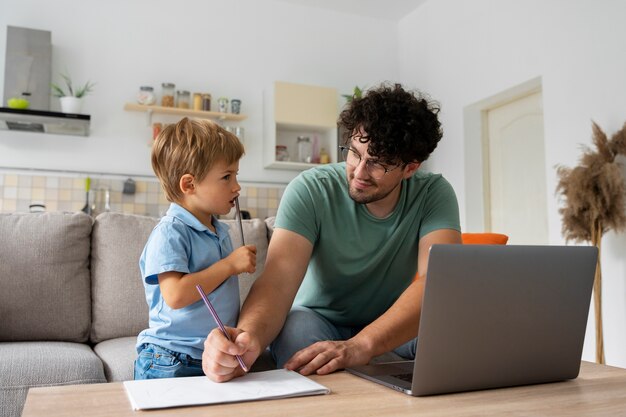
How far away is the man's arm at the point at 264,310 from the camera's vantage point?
36.8 inches

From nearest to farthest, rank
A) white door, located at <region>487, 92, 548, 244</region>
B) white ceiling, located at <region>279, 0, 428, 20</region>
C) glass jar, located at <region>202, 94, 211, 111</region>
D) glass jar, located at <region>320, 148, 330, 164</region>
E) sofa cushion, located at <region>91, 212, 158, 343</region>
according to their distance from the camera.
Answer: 1. sofa cushion, located at <region>91, 212, 158, 343</region>
2. white door, located at <region>487, 92, 548, 244</region>
3. glass jar, located at <region>202, 94, 211, 111</region>
4. glass jar, located at <region>320, 148, 330, 164</region>
5. white ceiling, located at <region>279, 0, 428, 20</region>

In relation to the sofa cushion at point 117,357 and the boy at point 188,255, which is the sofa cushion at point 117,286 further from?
the boy at point 188,255

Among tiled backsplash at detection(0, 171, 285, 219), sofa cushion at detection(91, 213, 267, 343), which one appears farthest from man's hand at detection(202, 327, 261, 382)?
tiled backsplash at detection(0, 171, 285, 219)

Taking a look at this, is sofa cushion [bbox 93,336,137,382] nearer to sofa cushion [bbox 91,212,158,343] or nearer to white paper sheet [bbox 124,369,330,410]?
sofa cushion [bbox 91,212,158,343]

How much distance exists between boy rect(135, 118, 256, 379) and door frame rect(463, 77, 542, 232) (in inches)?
123

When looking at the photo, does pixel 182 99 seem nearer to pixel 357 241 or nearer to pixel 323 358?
pixel 357 241

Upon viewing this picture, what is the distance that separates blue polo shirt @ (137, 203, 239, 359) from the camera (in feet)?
4.03

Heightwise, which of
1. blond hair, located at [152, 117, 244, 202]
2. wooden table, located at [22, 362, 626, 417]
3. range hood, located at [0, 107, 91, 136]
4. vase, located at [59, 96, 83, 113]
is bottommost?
wooden table, located at [22, 362, 626, 417]

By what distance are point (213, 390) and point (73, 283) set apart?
138cm

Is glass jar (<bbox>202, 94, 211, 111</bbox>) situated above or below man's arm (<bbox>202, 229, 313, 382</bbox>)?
above

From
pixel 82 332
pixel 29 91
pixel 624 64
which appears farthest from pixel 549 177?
pixel 29 91

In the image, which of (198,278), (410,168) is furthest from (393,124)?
(198,278)

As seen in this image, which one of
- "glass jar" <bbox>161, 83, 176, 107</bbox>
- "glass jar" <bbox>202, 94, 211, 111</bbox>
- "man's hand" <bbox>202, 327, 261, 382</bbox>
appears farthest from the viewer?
"glass jar" <bbox>202, 94, 211, 111</bbox>

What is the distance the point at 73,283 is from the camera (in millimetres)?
2070
